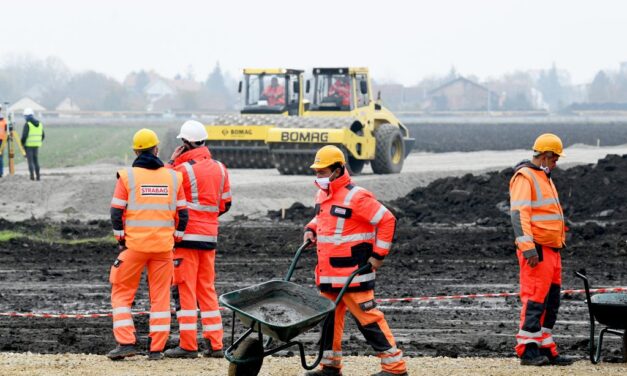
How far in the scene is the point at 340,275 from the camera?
29.9 ft

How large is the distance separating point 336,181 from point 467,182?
16.7m

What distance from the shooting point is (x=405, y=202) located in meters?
24.5

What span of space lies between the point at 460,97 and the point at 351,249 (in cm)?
13852

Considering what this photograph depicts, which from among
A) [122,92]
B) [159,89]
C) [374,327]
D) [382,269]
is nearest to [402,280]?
[382,269]

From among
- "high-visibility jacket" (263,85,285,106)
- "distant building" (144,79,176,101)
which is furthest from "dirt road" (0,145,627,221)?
"distant building" (144,79,176,101)

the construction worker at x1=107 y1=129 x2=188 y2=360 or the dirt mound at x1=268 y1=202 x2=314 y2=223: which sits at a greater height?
the construction worker at x1=107 y1=129 x2=188 y2=360

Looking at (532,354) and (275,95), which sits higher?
(275,95)

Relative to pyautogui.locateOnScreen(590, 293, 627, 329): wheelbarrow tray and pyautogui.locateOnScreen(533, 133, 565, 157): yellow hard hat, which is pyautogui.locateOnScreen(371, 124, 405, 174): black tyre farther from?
pyautogui.locateOnScreen(590, 293, 627, 329): wheelbarrow tray

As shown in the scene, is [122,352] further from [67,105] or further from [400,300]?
[67,105]

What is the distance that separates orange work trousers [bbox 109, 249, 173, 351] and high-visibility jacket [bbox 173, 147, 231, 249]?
1.08 feet

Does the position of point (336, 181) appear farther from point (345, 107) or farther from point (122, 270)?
point (345, 107)

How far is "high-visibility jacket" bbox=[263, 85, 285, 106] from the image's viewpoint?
32250mm

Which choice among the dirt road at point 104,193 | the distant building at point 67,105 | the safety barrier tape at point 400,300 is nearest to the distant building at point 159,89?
the distant building at point 67,105

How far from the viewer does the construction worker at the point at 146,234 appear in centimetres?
996
